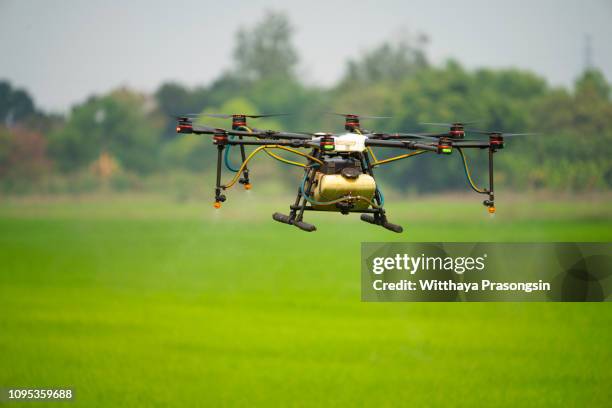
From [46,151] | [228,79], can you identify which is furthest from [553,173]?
[228,79]

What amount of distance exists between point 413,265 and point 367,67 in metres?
66.7

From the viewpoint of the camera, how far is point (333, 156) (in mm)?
9742

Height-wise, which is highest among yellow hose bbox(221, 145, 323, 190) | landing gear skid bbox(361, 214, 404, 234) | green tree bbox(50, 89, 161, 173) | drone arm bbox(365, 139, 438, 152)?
green tree bbox(50, 89, 161, 173)

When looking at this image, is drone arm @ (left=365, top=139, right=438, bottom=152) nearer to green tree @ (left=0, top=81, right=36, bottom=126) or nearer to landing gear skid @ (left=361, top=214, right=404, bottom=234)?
landing gear skid @ (left=361, top=214, right=404, bottom=234)

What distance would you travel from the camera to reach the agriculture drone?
30.7ft

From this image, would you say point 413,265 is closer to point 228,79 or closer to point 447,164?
point 447,164

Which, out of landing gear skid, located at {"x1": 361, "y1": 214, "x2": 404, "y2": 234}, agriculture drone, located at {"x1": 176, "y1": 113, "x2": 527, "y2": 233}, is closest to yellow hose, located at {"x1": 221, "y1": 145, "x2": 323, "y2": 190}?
agriculture drone, located at {"x1": 176, "y1": 113, "x2": 527, "y2": 233}

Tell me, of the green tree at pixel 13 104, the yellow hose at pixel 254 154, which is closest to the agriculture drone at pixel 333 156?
the yellow hose at pixel 254 154

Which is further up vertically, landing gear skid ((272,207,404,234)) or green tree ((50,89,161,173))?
green tree ((50,89,161,173))

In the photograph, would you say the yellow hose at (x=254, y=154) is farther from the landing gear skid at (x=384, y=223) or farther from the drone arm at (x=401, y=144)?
the landing gear skid at (x=384, y=223)

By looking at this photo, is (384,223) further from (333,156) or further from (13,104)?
(13,104)

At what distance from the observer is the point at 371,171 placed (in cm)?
970

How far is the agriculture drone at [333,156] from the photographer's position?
936 cm

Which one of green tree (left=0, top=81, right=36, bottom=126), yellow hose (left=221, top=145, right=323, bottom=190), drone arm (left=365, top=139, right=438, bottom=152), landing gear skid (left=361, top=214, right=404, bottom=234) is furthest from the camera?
green tree (left=0, top=81, right=36, bottom=126)
